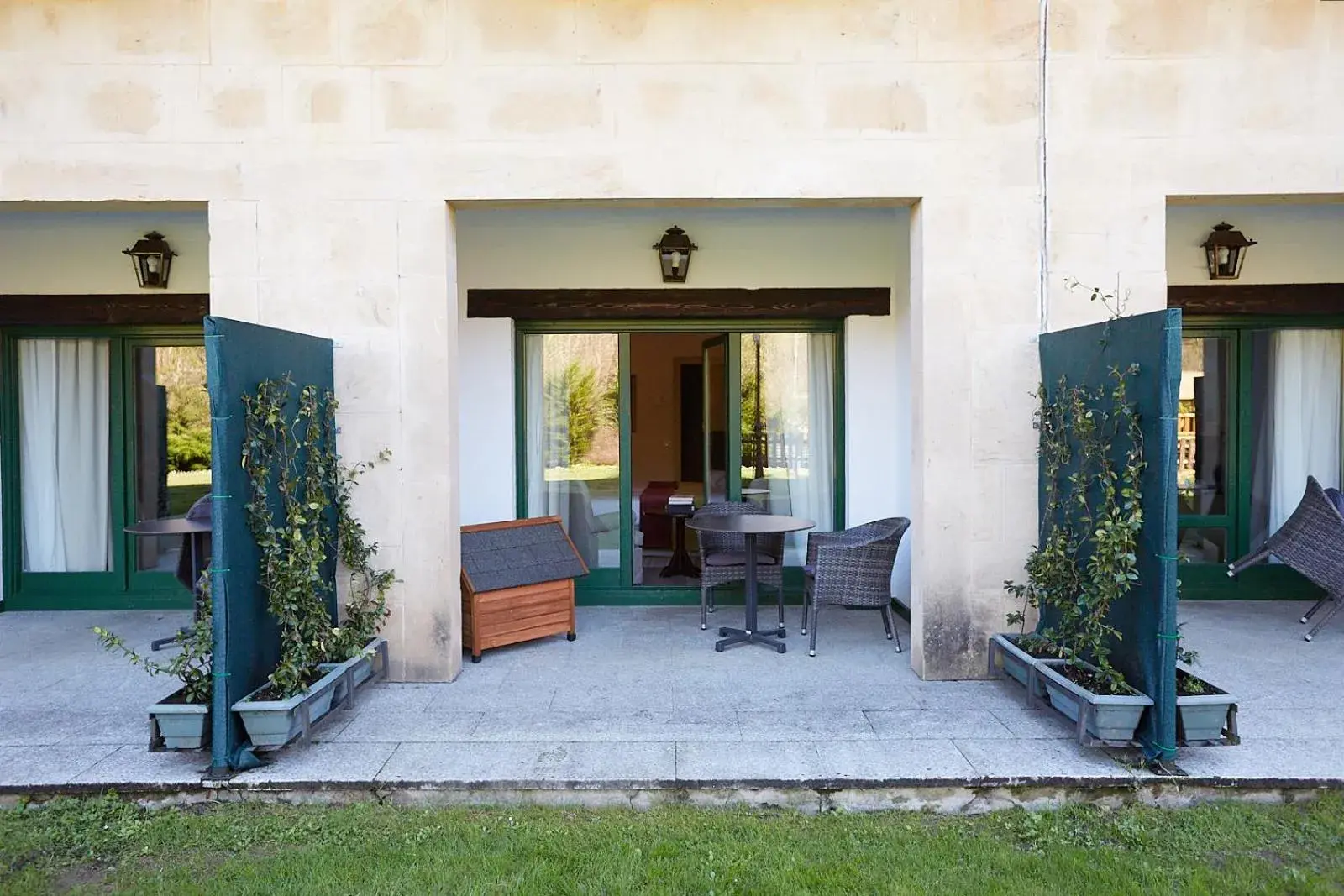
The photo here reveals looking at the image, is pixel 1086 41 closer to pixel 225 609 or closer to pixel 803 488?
pixel 803 488

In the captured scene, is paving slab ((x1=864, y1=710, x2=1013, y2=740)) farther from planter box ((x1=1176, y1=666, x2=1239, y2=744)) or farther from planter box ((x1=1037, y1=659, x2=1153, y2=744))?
planter box ((x1=1176, y1=666, x2=1239, y2=744))

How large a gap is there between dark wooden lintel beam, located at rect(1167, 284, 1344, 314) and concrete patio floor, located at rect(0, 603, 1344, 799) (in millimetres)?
2250

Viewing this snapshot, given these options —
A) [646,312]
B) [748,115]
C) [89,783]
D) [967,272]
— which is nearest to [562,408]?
[646,312]

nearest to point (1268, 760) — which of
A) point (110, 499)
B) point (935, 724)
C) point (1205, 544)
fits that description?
point (935, 724)

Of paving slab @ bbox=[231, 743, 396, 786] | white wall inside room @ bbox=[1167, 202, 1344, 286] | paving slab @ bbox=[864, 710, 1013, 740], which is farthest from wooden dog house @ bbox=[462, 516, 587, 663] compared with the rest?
white wall inside room @ bbox=[1167, 202, 1344, 286]

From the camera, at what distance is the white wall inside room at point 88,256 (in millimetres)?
5555

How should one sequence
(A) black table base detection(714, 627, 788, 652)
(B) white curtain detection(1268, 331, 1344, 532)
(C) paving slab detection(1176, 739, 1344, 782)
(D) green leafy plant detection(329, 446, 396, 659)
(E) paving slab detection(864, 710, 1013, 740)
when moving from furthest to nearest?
(B) white curtain detection(1268, 331, 1344, 532) → (A) black table base detection(714, 627, 788, 652) → (D) green leafy plant detection(329, 446, 396, 659) → (E) paving slab detection(864, 710, 1013, 740) → (C) paving slab detection(1176, 739, 1344, 782)

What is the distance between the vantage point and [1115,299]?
157 inches

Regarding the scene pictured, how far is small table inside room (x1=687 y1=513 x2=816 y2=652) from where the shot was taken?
15.2 feet

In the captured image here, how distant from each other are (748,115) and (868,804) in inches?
125

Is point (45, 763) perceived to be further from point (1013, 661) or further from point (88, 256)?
point (1013, 661)

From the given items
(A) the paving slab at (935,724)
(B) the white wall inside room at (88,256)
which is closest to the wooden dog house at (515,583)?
(A) the paving slab at (935,724)

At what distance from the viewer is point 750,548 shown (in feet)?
15.6

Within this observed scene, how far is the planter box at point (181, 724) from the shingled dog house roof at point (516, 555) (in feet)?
5.30
